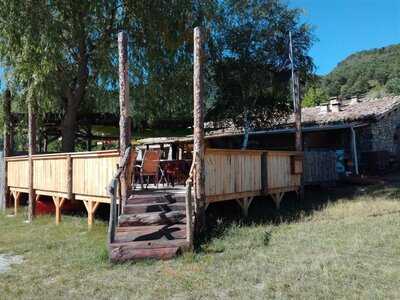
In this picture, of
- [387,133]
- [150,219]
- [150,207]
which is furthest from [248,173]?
[387,133]

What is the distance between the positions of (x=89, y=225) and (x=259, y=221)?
12.6 ft

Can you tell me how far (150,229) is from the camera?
731cm

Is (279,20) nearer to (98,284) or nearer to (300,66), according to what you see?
(300,66)

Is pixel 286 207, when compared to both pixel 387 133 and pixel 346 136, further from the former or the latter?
pixel 387 133

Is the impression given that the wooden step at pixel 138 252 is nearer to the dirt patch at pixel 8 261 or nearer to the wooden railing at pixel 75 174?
the dirt patch at pixel 8 261

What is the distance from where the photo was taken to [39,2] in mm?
11609

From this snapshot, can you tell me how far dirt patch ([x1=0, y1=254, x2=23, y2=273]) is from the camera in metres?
7.03

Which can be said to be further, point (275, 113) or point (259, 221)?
point (275, 113)

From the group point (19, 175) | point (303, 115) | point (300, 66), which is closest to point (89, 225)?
point (19, 175)

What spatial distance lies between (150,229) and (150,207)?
0.77 m

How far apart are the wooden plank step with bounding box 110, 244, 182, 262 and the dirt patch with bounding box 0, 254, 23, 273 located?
5.86 feet

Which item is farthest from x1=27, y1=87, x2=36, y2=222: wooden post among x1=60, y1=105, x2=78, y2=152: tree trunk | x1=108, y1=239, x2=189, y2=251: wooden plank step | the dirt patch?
x1=108, y1=239, x2=189, y2=251: wooden plank step

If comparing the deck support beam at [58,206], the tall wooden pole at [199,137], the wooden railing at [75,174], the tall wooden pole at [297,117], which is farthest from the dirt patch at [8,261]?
the tall wooden pole at [297,117]

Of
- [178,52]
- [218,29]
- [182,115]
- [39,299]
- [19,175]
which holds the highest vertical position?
[218,29]
